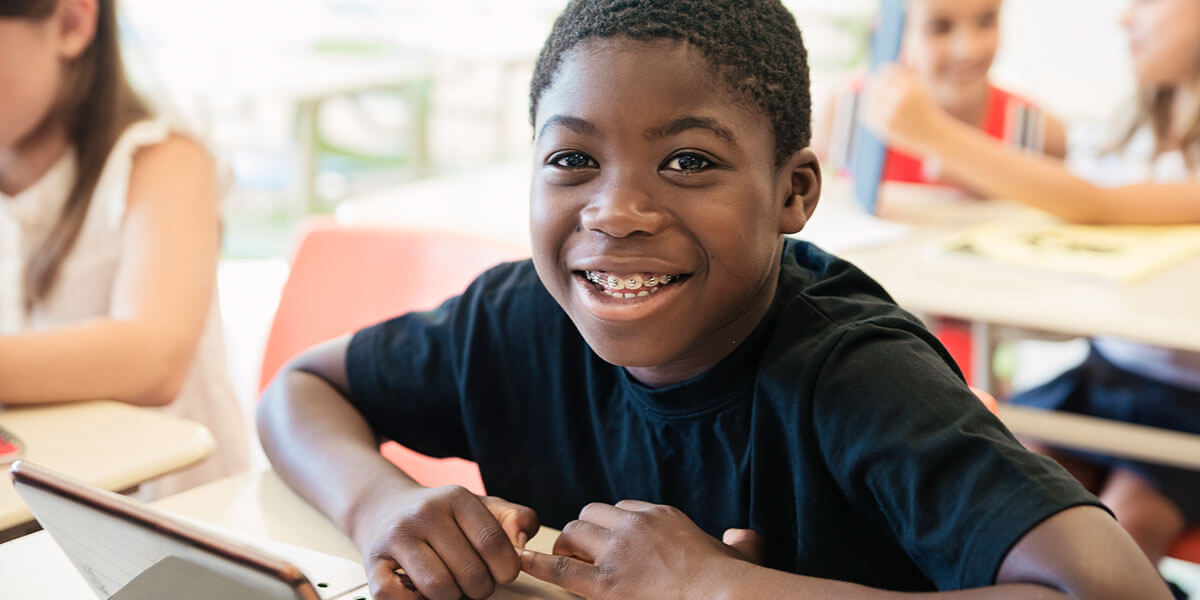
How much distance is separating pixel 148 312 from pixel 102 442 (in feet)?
1.01

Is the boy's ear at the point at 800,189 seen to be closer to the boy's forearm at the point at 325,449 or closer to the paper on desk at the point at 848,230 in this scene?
the boy's forearm at the point at 325,449

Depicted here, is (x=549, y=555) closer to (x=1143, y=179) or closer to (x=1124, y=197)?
(x=1124, y=197)

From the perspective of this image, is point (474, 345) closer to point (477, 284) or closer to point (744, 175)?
point (477, 284)

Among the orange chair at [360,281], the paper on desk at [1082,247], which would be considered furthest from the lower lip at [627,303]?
the paper on desk at [1082,247]

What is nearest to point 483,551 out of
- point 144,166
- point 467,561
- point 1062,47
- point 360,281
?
point 467,561

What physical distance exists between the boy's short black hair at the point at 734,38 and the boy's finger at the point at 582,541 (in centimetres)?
30

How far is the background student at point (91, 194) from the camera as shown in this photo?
53.5 inches

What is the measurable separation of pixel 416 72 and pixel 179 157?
10.0ft

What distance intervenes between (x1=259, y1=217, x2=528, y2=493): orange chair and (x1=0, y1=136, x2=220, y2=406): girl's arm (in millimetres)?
101

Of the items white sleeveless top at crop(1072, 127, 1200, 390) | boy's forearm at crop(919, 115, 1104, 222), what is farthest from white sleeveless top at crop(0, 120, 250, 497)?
white sleeveless top at crop(1072, 127, 1200, 390)

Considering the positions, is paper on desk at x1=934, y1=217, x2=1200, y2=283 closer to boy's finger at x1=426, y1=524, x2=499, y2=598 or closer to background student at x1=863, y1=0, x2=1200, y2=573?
background student at x1=863, y1=0, x2=1200, y2=573

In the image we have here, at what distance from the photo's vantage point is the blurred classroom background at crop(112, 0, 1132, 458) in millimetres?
4191

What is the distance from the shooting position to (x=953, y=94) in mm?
2180

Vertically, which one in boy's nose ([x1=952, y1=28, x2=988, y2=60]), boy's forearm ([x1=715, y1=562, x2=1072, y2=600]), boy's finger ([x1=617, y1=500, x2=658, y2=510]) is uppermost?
boy's nose ([x1=952, y1=28, x2=988, y2=60])
